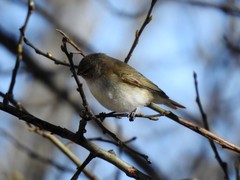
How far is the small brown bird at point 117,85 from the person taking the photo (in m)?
2.77

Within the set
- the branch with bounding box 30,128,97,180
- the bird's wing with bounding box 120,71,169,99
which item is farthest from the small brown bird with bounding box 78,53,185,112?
the branch with bounding box 30,128,97,180

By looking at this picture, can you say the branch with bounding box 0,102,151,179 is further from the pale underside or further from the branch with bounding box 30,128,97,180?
the pale underside

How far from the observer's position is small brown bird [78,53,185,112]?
9.10 ft

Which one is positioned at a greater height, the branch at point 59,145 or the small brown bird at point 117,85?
the small brown bird at point 117,85

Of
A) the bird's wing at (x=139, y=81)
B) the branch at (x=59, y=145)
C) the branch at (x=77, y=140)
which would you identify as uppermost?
the bird's wing at (x=139, y=81)

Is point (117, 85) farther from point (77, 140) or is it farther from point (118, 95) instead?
point (77, 140)

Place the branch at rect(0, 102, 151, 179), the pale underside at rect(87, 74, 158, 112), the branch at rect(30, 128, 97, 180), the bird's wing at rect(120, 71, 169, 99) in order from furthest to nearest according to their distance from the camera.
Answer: the bird's wing at rect(120, 71, 169, 99)
the pale underside at rect(87, 74, 158, 112)
the branch at rect(30, 128, 97, 180)
the branch at rect(0, 102, 151, 179)

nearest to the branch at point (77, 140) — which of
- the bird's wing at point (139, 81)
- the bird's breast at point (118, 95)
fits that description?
the bird's breast at point (118, 95)

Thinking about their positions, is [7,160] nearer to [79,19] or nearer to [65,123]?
[65,123]

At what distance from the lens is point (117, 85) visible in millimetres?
2908

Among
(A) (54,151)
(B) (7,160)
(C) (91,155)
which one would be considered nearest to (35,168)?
(A) (54,151)

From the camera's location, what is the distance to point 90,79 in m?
2.90

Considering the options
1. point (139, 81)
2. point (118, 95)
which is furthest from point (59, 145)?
point (139, 81)

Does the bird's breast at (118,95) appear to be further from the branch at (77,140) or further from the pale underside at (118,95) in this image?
the branch at (77,140)
